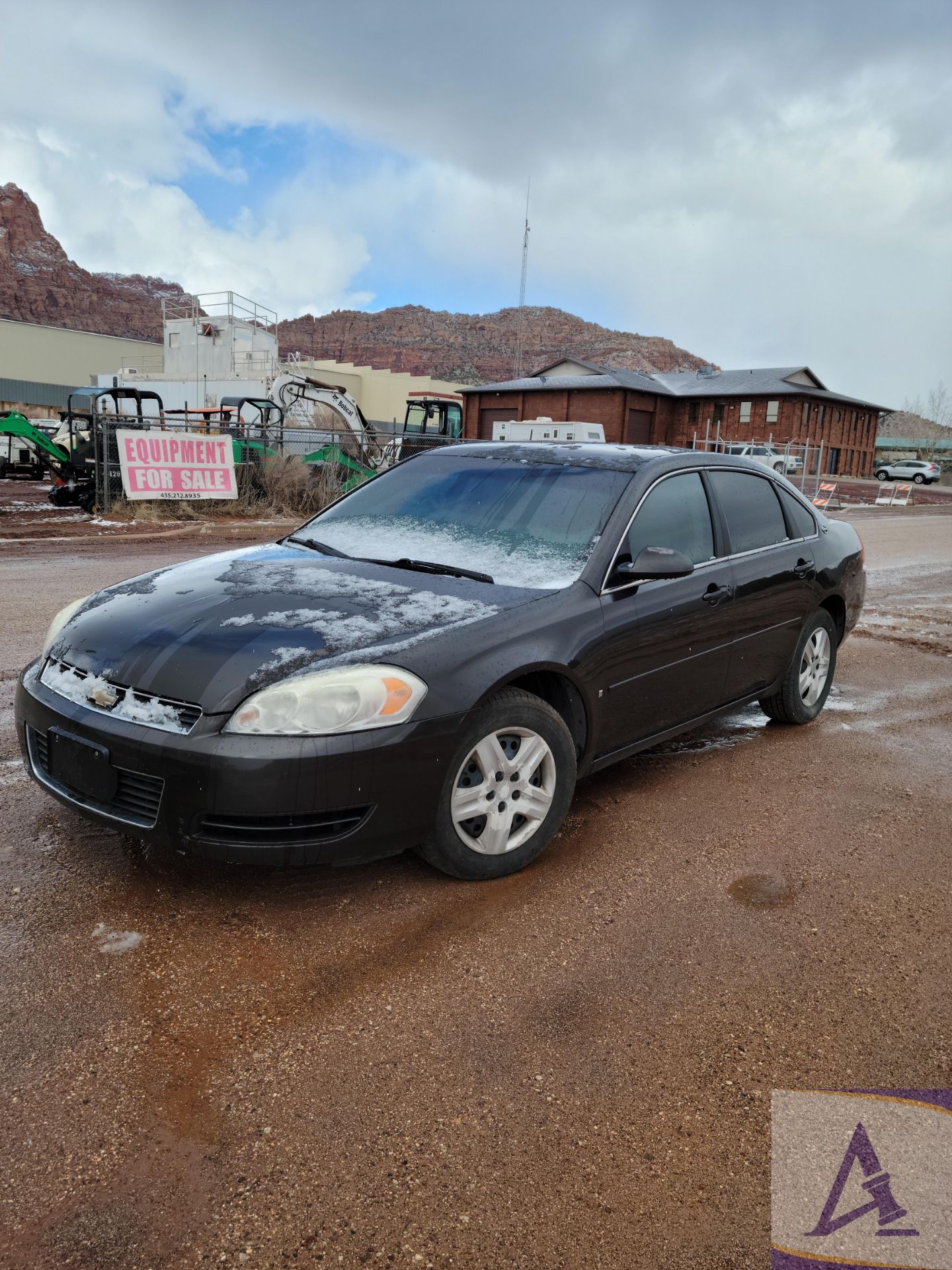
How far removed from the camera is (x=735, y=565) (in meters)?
4.54

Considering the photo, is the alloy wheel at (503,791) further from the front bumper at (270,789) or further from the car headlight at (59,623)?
the car headlight at (59,623)

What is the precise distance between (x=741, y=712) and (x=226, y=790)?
388 centimetres

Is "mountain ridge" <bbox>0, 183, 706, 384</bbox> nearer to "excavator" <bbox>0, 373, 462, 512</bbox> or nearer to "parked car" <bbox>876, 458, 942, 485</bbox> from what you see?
"parked car" <bbox>876, 458, 942, 485</bbox>

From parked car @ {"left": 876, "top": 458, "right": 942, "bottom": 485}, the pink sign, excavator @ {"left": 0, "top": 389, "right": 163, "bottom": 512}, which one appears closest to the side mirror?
the pink sign

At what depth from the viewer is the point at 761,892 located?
342cm

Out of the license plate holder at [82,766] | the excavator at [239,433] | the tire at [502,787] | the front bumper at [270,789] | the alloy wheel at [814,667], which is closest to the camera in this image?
the front bumper at [270,789]

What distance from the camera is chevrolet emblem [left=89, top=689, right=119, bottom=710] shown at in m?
3.00

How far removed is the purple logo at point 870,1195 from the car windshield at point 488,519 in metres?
2.07

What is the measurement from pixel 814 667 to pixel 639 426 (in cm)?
5498

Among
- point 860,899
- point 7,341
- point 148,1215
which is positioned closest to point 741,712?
point 860,899

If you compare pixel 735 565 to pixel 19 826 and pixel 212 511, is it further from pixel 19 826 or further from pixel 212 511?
pixel 212 511

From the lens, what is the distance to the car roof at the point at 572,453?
431 cm

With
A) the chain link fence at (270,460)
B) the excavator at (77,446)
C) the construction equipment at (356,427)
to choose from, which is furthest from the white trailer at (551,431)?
the excavator at (77,446)

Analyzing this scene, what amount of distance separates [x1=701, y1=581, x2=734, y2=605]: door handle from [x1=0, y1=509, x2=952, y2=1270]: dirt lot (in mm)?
932
